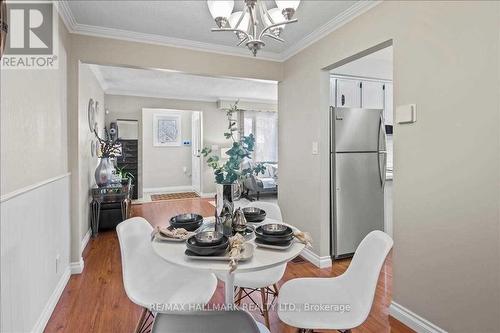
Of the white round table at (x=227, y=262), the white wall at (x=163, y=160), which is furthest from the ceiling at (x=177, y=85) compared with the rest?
the white round table at (x=227, y=262)

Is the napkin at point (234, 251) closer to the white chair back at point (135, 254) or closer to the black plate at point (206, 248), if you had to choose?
the black plate at point (206, 248)

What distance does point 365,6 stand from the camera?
225cm

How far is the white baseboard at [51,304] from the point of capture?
1.84 m

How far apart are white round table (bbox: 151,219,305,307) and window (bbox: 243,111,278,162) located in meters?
6.21

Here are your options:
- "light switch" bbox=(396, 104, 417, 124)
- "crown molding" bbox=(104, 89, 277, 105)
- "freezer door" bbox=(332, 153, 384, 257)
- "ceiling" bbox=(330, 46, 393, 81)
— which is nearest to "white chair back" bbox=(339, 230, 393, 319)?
"light switch" bbox=(396, 104, 417, 124)

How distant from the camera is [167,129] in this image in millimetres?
8211

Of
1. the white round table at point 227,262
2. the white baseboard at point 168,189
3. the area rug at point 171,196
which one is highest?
the white round table at point 227,262

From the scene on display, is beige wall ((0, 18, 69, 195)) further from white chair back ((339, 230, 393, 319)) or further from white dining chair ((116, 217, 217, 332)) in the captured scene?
white chair back ((339, 230, 393, 319))

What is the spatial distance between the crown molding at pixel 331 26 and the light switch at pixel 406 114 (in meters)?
0.91

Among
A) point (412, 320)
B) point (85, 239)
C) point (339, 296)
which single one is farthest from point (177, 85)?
Answer: point (412, 320)

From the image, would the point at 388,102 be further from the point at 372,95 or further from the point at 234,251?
the point at 234,251

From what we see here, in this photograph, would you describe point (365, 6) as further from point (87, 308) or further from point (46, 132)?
point (87, 308)

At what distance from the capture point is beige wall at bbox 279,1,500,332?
1.50 metres

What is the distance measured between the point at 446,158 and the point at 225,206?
1423mm
